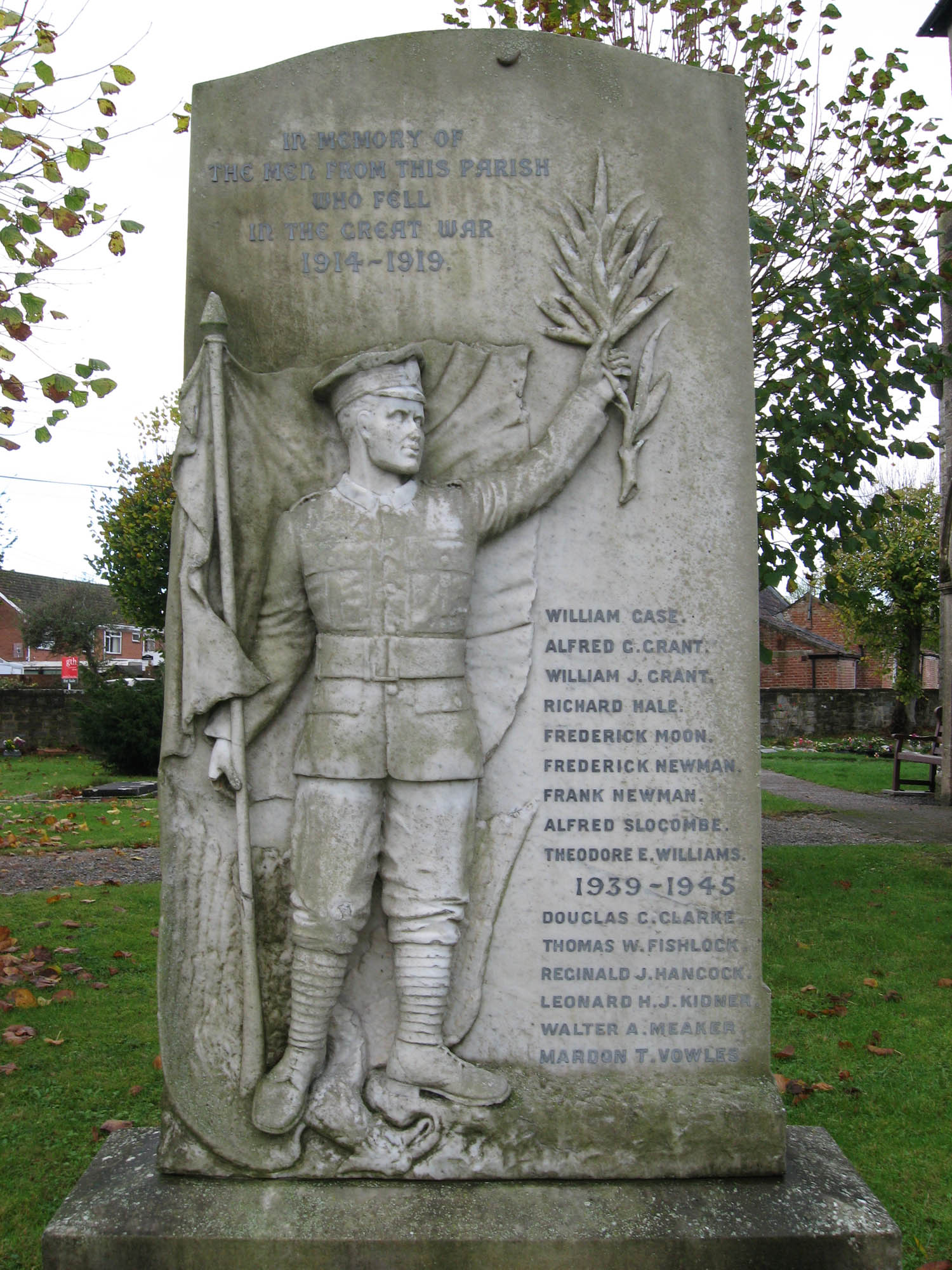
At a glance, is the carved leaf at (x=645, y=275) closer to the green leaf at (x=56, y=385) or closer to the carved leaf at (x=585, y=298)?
the carved leaf at (x=585, y=298)

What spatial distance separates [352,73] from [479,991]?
A: 128 inches

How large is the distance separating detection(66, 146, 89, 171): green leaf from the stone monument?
2.96 m

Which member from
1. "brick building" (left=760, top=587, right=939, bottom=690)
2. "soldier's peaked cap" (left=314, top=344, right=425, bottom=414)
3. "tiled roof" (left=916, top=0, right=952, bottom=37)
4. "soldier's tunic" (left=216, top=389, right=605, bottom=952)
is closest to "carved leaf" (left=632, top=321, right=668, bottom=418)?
"soldier's tunic" (left=216, top=389, right=605, bottom=952)

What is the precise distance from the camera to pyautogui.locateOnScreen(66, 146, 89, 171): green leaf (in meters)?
6.25

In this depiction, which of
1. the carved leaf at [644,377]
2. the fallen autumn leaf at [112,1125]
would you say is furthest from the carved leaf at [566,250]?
the fallen autumn leaf at [112,1125]

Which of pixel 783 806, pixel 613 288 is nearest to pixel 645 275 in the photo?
pixel 613 288

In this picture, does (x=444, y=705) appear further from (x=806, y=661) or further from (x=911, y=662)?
(x=806, y=661)

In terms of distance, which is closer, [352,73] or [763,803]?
[352,73]

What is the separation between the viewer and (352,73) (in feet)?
12.4

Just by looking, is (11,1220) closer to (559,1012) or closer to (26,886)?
(559,1012)

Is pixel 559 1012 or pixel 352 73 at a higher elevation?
pixel 352 73

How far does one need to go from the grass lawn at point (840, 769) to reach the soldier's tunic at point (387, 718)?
1552cm

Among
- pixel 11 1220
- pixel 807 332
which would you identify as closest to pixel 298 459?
pixel 11 1220

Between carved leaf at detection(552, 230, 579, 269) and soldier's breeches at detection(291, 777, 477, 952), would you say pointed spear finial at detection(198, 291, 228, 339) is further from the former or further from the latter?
soldier's breeches at detection(291, 777, 477, 952)
